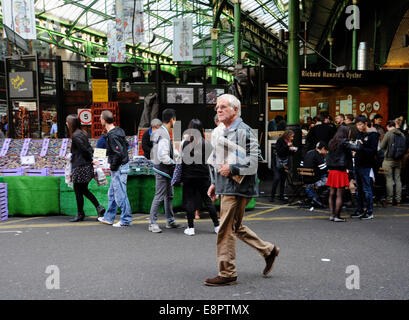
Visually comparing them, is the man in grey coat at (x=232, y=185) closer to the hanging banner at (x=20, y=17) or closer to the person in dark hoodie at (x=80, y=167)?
the person in dark hoodie at (x=80, y=167)

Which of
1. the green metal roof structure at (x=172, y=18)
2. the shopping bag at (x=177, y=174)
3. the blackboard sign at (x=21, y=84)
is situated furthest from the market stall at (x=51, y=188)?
the green metal roof structure at (x=172, y=18)

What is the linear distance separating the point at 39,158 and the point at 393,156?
7894 mm

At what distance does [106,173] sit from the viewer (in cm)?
835

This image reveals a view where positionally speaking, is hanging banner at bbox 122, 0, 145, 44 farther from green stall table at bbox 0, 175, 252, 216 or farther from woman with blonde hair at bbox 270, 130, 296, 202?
green stall table at bbox 0, 175, 252, 216

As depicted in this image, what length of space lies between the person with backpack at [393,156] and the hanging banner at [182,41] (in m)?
8.12

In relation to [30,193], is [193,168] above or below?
above

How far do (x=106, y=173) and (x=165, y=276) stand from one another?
432 centimetres

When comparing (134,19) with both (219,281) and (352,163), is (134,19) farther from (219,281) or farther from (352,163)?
(219,281)

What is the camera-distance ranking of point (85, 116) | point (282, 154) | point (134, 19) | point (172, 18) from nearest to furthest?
1. point (282, 154)
2. point (85, 116)
3. point (134, 19)
4. point (172, 18)

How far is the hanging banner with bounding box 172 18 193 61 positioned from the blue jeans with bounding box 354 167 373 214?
8.93m

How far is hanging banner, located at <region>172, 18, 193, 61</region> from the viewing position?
1506 centimetres

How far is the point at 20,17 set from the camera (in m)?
11.7

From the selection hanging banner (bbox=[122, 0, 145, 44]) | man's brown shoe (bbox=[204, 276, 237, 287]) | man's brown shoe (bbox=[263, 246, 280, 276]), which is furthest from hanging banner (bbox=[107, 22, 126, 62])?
man's brown shoe (bbox=[204, 276, 237, 287])

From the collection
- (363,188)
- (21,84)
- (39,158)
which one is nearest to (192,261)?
(363,188)
